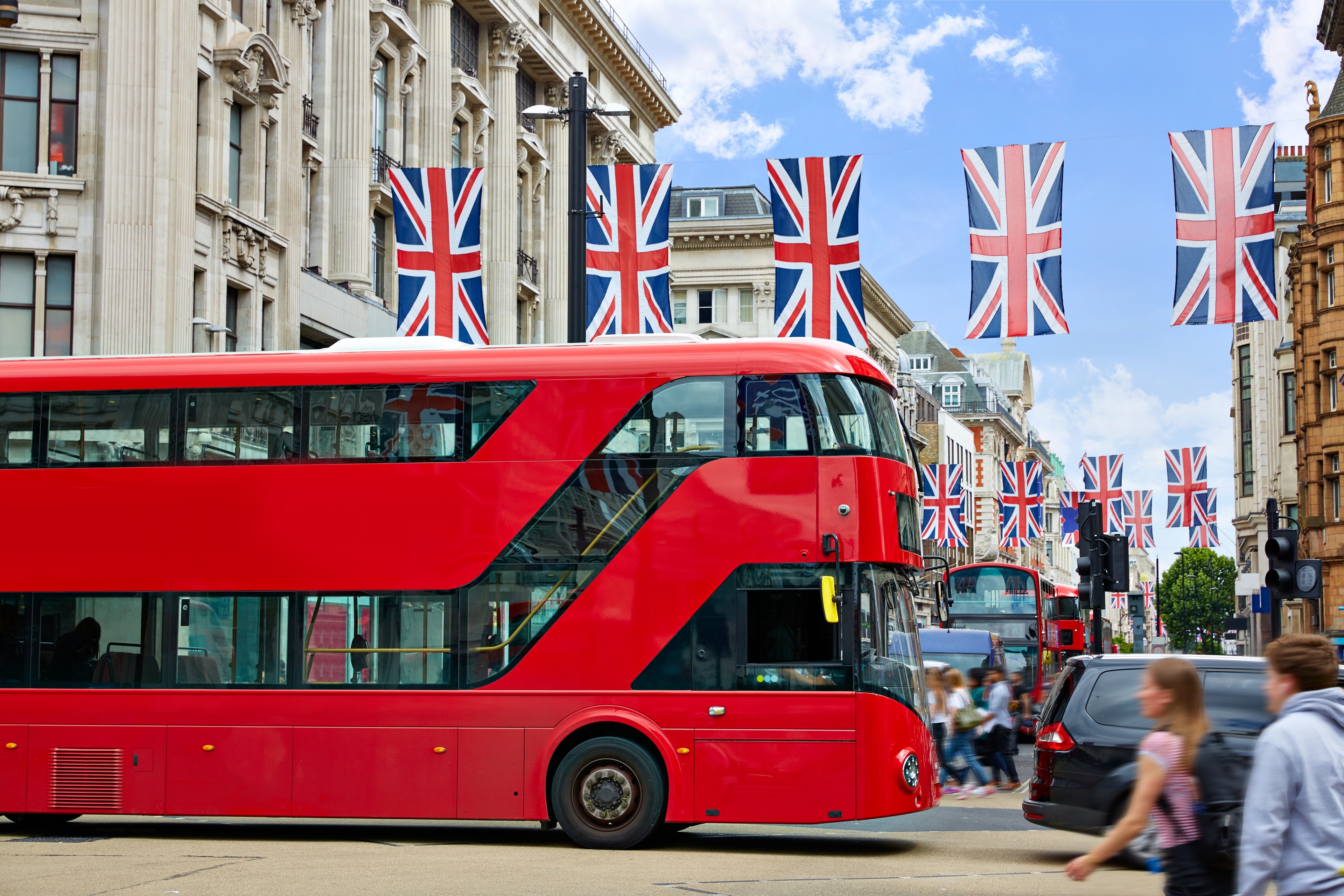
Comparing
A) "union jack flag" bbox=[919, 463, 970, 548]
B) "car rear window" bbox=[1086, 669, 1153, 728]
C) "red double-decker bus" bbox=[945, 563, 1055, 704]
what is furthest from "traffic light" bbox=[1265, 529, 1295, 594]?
"union jack flag" bbox=[919, 463, 970, 548]

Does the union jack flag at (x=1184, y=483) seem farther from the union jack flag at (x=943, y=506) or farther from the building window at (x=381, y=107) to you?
the building window at (x=381, y=107)

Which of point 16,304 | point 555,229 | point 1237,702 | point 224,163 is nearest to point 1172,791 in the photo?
point 1237,702

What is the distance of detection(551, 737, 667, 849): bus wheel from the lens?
13.0 metres

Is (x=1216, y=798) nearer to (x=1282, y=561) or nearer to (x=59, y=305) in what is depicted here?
(x=1282, y=561)

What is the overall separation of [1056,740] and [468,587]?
5.06m

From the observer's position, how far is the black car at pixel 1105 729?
1183cm

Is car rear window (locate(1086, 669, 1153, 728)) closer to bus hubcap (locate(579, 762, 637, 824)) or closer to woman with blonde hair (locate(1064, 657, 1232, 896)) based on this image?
bus hubcap (locate(579, 762, 637, 824))

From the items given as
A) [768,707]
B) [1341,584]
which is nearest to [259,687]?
[768,707]

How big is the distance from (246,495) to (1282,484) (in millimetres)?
63298

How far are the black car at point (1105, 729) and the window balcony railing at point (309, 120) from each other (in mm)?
25861

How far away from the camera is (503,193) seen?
45.4m

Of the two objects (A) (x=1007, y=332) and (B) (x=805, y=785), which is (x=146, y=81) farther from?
(B) (x=805, y=785)

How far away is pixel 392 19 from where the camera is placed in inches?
1475

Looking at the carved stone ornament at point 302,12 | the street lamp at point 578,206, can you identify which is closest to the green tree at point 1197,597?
the carved stone ornament at point 302,12
